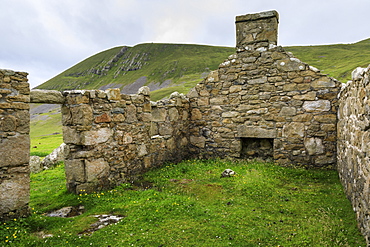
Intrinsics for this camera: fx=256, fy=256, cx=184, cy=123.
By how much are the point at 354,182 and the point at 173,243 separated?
142 inches

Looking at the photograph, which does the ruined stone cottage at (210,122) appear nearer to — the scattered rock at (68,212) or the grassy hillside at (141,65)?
the scattered rock at (68,212)

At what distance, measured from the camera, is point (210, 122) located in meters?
10.6

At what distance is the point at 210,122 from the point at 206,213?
5.75 meters

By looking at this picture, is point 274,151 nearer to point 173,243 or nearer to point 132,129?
point 132,129

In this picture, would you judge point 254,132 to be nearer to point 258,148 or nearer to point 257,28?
point 258,148

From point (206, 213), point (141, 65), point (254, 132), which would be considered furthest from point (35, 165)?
point (141, 65)

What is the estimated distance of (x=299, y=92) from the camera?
9.10 meters

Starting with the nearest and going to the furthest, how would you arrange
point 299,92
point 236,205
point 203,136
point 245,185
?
point 236,205 → point 245,185 → point 299,92 → point 203,136

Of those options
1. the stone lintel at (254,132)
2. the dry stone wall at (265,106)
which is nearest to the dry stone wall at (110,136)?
the dry stone wall at (265,106)

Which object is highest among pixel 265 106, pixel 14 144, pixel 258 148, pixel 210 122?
pixel 265 106

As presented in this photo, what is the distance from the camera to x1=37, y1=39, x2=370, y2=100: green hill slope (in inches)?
4085

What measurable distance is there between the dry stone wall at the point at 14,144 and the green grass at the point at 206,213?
38cm

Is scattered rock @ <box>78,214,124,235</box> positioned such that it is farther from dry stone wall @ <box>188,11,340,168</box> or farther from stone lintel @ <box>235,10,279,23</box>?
stone lintel @ <box>235,10,279,23</box>

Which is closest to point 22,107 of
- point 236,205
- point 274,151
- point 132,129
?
point 132,129
